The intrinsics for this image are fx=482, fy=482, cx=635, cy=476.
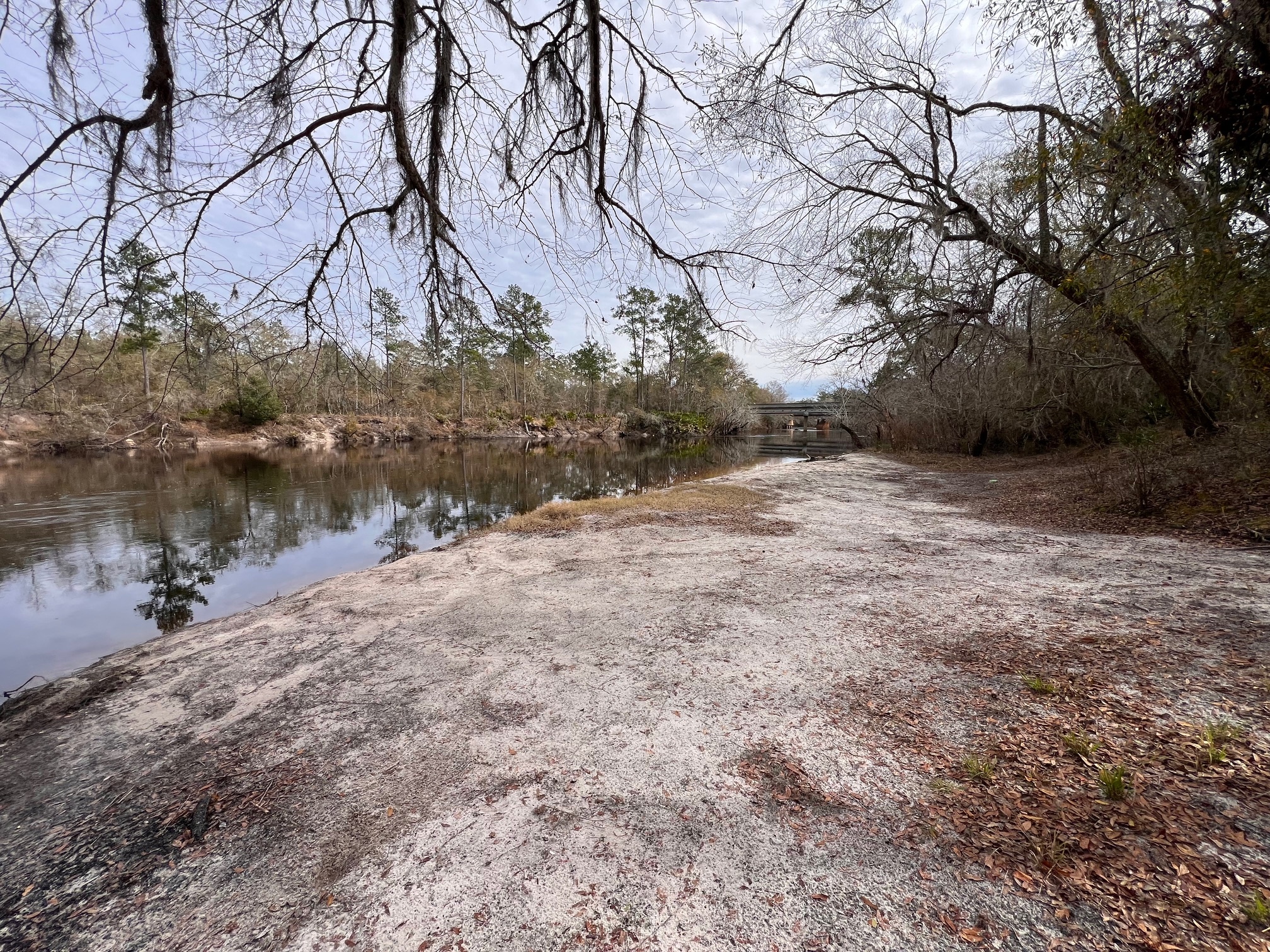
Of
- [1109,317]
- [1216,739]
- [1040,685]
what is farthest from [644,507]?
[1216,739]

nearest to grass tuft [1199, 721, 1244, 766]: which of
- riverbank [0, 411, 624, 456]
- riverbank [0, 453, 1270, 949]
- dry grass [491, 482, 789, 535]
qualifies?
riverbank [0, 453, 1270, 949]

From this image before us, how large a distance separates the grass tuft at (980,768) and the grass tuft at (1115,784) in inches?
14.7

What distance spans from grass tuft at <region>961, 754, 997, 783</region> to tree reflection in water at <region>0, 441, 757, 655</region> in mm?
→ 8224

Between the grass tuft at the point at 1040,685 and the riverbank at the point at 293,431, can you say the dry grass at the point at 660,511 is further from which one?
the riverbank at the point at 293,431

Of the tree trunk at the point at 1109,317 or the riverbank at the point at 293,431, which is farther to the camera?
the riverbank at the point at 293,431

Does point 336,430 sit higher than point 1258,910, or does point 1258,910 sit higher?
point 336,430

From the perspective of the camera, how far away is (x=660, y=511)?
1014 centimetres

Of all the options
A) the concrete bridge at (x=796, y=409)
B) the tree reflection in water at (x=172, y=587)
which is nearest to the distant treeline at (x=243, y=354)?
the tree reflection in water at (x=172, y=587)

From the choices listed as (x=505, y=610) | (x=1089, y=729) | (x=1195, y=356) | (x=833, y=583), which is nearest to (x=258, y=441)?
(x=505, y=610)

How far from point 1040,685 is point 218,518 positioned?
51.7 ft

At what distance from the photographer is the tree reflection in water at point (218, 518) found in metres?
7.05

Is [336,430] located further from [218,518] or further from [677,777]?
[677,777]

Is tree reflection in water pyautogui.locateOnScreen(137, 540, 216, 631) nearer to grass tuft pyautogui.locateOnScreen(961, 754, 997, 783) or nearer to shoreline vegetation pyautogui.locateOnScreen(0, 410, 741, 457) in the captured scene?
shoreline vegetation pyautogui.locateOnScreen(0, 410, 741, 457)

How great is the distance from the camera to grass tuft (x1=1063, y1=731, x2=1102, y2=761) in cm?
230
